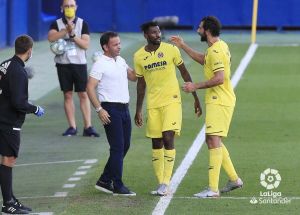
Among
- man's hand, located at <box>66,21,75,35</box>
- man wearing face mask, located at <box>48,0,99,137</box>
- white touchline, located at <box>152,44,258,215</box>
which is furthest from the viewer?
man wearing face mask, located at <box>48,0,99,137</box>

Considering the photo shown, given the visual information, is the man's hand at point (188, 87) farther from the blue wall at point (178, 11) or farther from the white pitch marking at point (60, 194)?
the blue wall at point (178, 11)

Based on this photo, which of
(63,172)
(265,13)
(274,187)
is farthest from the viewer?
(265,13)

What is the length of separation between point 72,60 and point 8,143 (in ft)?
18.3

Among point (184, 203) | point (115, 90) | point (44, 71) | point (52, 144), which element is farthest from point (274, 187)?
point (44, 71)

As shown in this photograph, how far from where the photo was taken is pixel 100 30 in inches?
1437

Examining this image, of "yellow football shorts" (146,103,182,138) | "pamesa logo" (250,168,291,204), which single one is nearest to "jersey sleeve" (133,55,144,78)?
"yellow football shorts" (146,103,182,138)

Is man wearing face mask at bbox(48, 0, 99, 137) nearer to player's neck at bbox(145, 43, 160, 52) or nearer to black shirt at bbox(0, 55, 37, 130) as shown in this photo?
player's neck at bbox(145, 43, 160, 52)

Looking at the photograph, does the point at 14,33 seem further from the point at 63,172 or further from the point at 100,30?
the point at 63,172

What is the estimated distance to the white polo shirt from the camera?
1191 centimetres

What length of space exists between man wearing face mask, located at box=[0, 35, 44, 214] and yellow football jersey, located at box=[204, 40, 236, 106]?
6.78 ft

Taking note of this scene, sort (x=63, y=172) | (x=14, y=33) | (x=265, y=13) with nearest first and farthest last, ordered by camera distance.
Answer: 1. (x=63, y=172)
2. (x=14, y=33)
3. (x=265, y=13)

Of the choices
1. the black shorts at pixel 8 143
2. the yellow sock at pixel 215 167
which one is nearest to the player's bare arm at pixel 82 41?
the yellow sock at pixel 215 167

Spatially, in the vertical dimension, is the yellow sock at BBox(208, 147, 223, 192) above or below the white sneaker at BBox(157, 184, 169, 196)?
above

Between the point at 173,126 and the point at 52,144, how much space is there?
430cm
